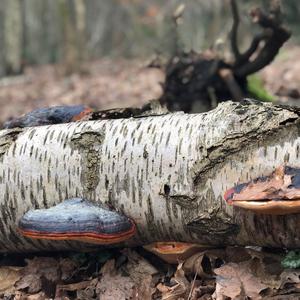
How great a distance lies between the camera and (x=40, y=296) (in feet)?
11.9

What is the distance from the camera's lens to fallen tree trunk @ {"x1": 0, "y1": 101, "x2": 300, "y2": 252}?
124 inches

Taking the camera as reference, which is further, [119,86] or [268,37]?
[119,86]

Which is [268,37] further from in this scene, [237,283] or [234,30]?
[237,283]

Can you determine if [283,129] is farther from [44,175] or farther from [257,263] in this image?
[44,175]

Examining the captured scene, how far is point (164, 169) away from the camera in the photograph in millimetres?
3314

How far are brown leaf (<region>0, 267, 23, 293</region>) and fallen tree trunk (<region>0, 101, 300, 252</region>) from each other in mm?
266

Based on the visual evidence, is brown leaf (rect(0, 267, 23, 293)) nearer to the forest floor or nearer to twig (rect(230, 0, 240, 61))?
the forest floor

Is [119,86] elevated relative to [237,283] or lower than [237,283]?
elevated

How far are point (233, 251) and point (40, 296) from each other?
1.35m

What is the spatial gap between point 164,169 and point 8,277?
1.50 metres

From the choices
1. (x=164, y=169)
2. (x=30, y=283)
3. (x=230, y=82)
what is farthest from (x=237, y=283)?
(x=230, y=82)

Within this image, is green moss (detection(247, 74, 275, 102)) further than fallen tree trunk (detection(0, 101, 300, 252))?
Yes

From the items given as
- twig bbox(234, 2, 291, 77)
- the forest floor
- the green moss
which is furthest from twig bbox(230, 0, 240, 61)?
the forest floor

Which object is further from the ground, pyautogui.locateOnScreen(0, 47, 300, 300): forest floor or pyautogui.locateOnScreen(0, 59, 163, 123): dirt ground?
pyautogui.locateOnScreen(0, 59, 163, 123): dirt ground
